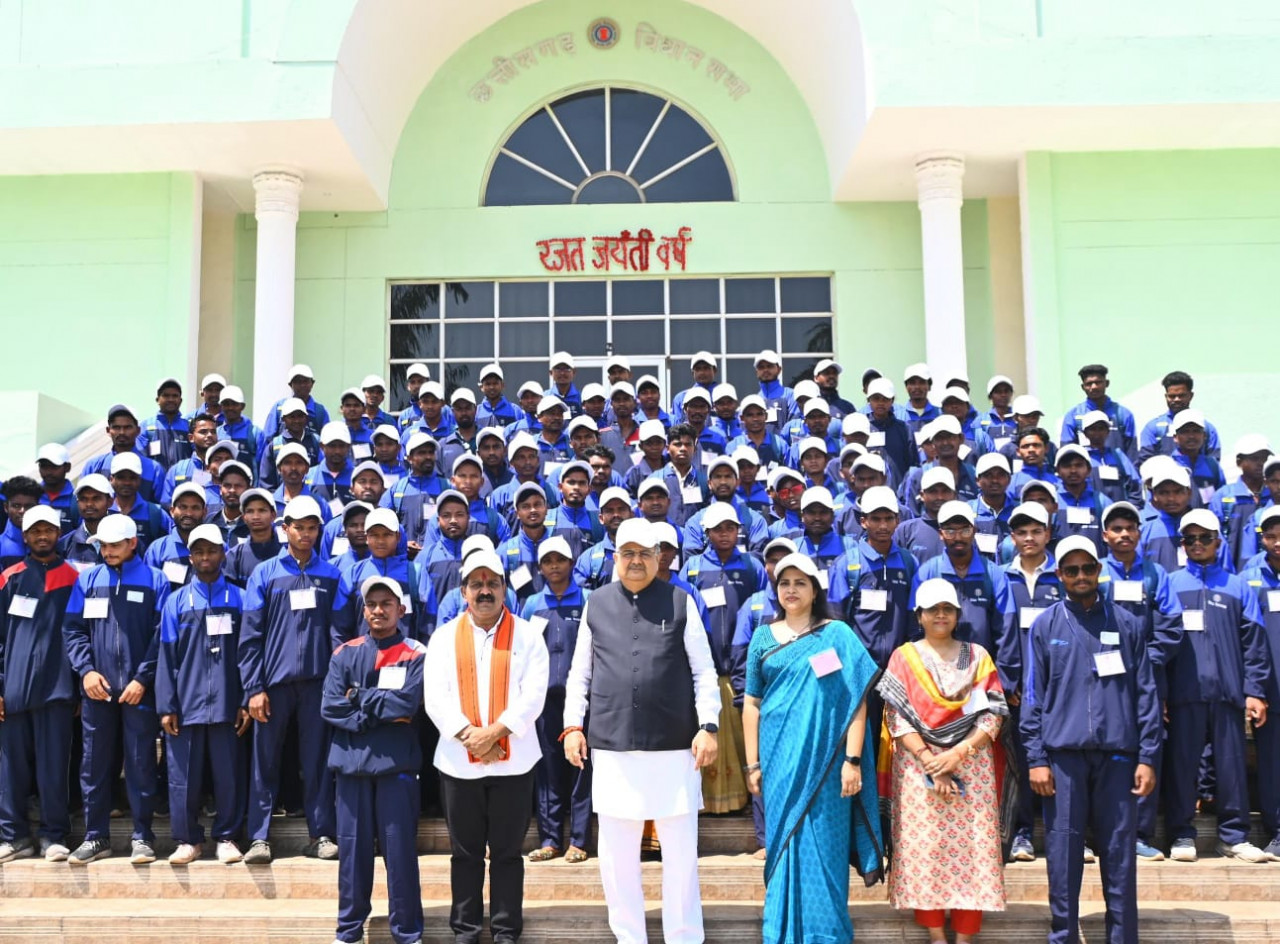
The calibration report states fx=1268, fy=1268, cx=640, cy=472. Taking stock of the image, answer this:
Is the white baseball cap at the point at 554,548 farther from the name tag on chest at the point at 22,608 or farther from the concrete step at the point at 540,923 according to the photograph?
the name tag on chest at the point at 22,608

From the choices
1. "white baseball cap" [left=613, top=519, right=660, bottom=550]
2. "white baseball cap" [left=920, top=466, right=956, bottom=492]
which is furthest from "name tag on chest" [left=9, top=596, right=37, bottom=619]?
"white baseball cap" [left=920, top=466, right=956, bottom=492]

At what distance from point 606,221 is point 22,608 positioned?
10427 millimetres

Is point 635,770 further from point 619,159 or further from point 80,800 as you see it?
point 619,159

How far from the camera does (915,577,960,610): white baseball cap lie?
19.3ft

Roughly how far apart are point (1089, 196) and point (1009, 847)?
10.4 m

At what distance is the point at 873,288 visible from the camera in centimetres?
1616

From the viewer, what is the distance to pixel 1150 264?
48.5ft

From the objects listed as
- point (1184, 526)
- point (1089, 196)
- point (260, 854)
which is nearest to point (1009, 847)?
point (1184, 526)

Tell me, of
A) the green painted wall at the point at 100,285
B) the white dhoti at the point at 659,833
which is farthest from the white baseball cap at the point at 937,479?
the green painted wall at the point at 100,285

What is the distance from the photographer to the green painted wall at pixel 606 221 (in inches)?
638

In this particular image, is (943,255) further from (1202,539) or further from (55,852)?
(55,852)

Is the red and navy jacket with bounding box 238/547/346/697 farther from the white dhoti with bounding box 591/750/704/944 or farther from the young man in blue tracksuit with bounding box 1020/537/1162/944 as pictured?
the young man in blue tracksuit with bounding box 1020/537/1162/944

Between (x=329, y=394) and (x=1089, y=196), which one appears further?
(x=329, y=394)

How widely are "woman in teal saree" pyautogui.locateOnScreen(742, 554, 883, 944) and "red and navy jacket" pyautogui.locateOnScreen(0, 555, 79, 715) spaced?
4089 millimetres
